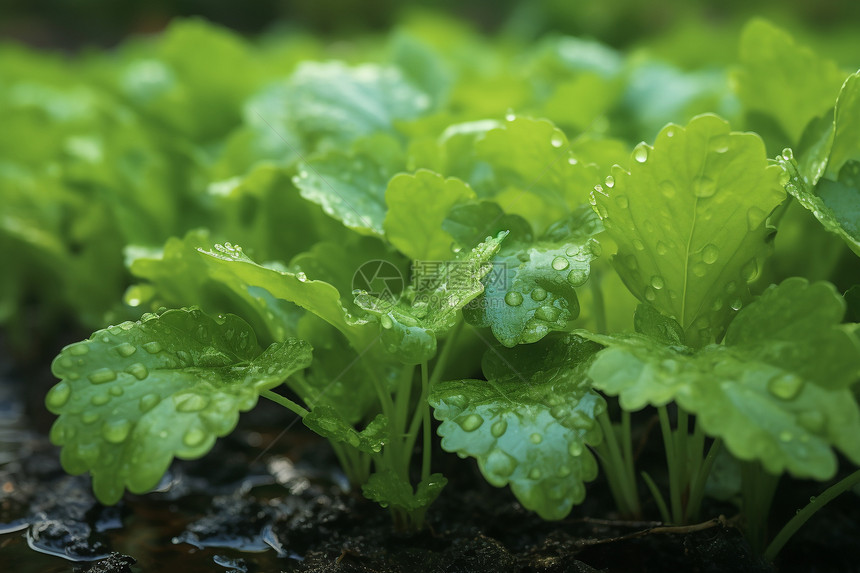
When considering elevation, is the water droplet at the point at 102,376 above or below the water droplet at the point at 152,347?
below

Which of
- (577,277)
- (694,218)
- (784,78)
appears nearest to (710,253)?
(694,218)

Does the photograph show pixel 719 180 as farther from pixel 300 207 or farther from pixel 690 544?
pixel 300 207

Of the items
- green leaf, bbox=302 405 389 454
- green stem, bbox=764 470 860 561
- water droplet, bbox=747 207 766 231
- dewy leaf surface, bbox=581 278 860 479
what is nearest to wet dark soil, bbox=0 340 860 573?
green stem, bbox=764 470 860 561

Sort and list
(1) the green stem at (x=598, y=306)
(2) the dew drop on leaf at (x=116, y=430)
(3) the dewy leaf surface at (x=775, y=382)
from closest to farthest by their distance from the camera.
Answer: (3) the dewy leaf surface at (x=775, y=382) < (2) the dew drop on leaf at (x=116, y=430) < (1) the green stem at (x=598, y=306)

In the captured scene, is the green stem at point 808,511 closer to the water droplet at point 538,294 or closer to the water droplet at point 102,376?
the water droplet at point 538,294

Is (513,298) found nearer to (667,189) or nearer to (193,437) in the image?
(667,189)

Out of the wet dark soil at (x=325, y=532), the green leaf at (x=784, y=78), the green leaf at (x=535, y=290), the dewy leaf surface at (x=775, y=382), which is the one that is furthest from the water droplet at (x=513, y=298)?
the green leaf at (x=784, y=78)
